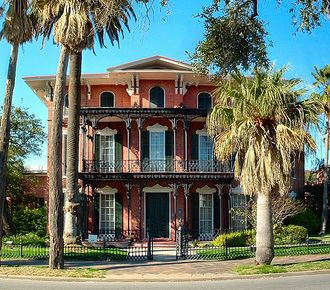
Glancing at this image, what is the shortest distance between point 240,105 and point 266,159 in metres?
1.94

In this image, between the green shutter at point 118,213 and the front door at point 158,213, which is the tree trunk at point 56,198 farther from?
the front door at point 158,213

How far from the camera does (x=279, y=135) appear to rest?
56.3 ft

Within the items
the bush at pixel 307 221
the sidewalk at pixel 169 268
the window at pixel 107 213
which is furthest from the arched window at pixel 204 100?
the sidewalk at pixel 169 268

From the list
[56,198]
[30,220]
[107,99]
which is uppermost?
[107,99]

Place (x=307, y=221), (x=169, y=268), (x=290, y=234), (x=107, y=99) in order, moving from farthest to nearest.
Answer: (x=307, y=221) → (x=107, y=99) → (x=290, y=234) → (x=169, y=268)

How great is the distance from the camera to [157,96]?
106 ft

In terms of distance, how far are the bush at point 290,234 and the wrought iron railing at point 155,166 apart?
207 inches

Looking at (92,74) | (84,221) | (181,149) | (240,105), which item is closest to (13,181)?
(84,221)

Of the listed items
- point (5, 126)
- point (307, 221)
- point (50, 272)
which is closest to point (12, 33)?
point (5, 126)

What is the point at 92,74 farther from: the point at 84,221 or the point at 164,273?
the point at 164,273

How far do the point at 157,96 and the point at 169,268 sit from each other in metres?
15.4

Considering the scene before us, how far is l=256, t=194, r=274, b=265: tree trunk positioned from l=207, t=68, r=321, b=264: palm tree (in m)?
0.05

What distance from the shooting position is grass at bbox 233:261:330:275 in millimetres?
16891

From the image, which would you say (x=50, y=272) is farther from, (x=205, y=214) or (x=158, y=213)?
(x=205, y=214)
